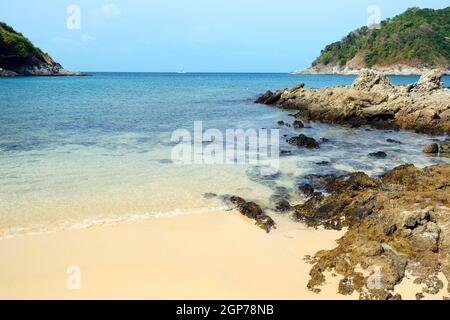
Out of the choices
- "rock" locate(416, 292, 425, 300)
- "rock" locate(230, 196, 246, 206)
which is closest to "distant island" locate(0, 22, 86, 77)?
"rock" locate(230, 196, 246, 206)

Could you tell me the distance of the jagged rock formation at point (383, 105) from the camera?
2542 centimetres

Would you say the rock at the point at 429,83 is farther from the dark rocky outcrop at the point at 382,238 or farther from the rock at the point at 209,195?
the rock at the point at 209,195

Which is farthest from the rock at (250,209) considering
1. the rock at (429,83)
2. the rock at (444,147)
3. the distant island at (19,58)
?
the distant island at (19,58)

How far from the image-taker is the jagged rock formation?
2542 cm

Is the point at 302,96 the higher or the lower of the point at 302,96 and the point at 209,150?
the higher

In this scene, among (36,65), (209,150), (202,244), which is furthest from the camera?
(36,65)

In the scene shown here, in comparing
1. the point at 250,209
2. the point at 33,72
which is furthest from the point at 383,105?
the point at 33,72

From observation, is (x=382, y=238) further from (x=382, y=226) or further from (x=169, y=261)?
(x=169, y=261)

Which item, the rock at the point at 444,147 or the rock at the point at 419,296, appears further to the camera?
→ the rock at the point at 444,147
